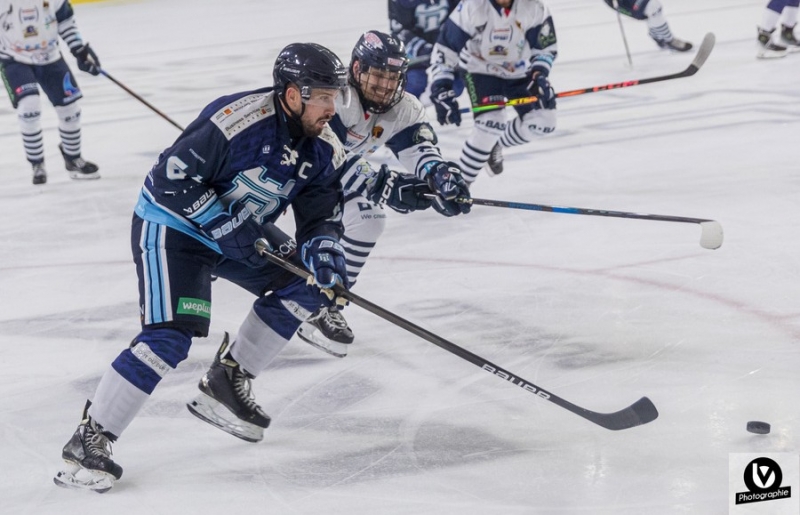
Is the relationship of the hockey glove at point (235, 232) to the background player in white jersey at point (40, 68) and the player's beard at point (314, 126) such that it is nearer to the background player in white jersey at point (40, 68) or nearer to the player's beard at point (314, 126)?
the player's beard at point (314, 126)

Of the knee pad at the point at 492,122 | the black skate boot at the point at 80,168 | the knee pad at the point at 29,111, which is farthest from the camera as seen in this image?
the black skate boot at the point at 80,168

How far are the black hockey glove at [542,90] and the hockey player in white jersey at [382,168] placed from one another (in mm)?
1750

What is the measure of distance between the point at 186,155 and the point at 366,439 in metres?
0.84

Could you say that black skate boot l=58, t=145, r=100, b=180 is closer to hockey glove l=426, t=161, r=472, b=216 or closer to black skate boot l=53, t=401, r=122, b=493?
hockey glove l=426, t=161, r=472, b=216

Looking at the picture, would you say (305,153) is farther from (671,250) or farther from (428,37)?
(428,37)

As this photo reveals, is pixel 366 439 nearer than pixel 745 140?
Yes

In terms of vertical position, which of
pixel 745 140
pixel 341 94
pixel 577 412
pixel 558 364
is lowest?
pixel 745 140

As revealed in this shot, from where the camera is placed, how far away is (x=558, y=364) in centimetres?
330

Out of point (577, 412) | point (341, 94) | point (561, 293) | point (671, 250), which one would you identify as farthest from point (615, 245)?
point (577, 412)

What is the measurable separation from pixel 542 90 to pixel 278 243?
111 inches

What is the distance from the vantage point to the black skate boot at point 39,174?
604 centimetres

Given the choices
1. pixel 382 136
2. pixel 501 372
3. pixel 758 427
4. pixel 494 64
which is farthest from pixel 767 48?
pixel 501 372

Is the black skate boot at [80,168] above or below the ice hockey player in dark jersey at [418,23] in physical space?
below

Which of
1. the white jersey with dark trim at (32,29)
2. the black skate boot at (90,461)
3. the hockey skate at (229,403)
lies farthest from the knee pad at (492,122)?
the black skate boot at (90,461)
